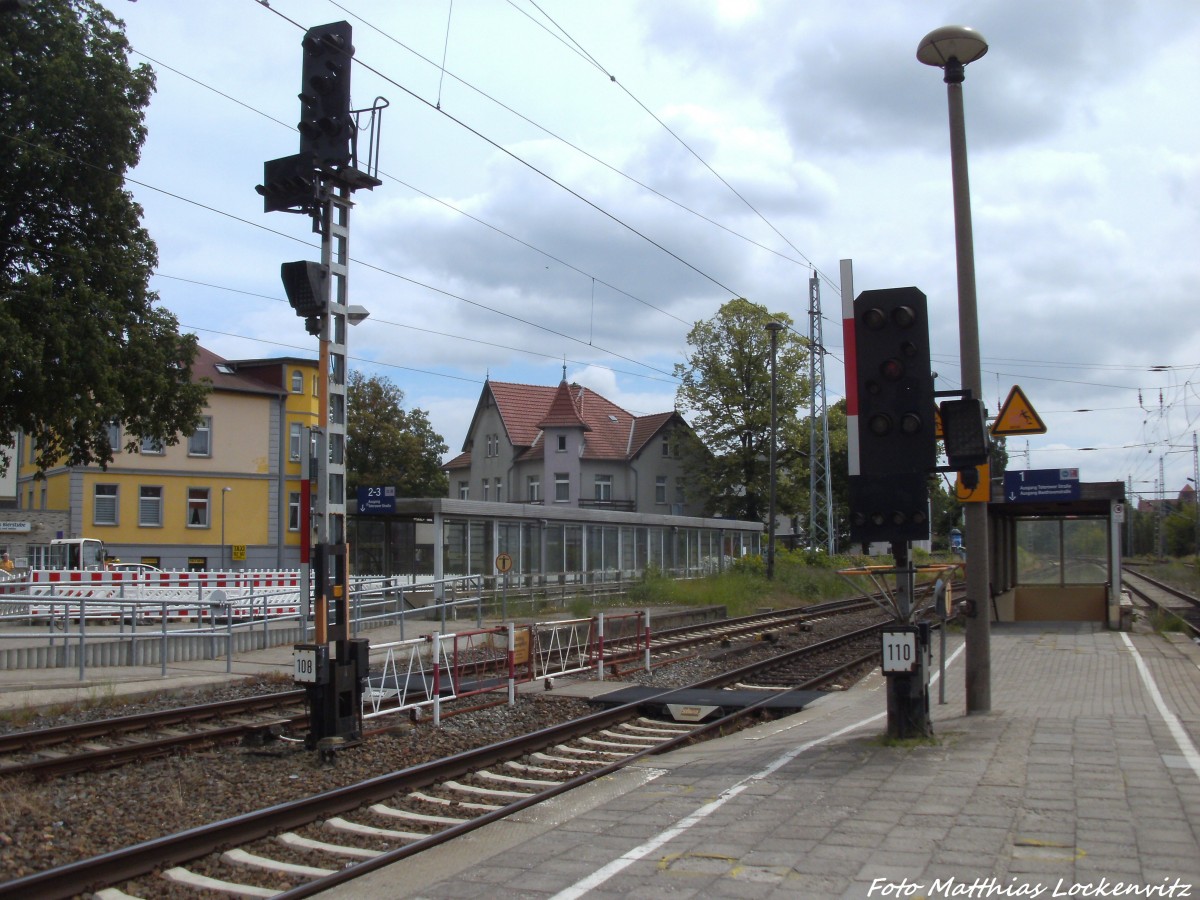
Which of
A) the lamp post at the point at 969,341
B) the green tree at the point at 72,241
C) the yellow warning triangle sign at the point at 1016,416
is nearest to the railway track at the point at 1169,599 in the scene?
the yellow warning triangle sign at the point at 1016,416

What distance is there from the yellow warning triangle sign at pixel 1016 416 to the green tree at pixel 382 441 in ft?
180

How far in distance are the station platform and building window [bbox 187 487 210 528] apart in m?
42.9

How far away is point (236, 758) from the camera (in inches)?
388

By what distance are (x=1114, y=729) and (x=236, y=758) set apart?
7.39 metres

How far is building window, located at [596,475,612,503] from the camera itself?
64188 millimetres

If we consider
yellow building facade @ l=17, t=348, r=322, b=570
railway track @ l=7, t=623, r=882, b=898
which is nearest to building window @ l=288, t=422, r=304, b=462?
yellow building facade @ l=17, t=348, r=322, b=570

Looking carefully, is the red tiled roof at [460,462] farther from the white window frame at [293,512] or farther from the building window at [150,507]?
the building window at [150,507]

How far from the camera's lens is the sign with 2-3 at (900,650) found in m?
8.68

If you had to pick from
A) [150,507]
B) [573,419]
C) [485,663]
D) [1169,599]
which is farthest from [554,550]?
[573,419]

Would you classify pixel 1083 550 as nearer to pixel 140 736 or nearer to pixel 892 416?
pixel 892 416

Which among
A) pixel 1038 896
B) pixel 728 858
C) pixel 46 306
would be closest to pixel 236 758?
pixel 728 858

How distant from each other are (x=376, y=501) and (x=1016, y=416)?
16495mm

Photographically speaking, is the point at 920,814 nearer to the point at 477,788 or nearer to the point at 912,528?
the point at 912,528

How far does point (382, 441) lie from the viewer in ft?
214
